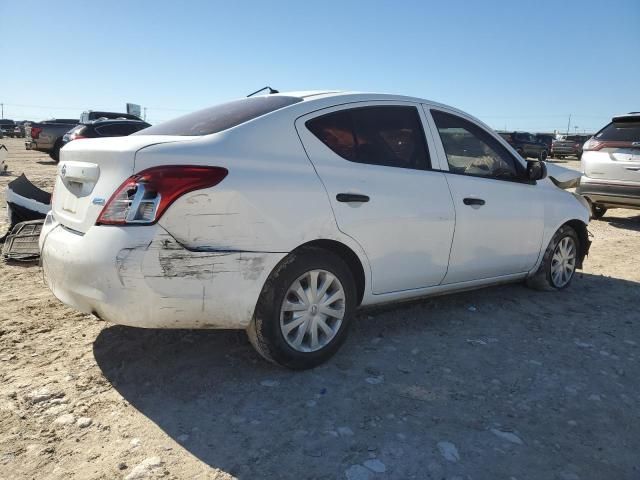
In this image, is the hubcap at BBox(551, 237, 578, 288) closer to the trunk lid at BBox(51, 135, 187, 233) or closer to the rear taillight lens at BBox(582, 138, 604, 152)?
the trunk lid at BBox(51, 135, 187, 233)

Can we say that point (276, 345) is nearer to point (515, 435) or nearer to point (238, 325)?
point (238, 325)

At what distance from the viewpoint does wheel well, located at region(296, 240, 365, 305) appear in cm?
318

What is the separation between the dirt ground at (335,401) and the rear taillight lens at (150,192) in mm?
987

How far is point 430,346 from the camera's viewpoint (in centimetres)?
369

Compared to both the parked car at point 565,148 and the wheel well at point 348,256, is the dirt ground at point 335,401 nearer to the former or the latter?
the wheel well at point 348,256

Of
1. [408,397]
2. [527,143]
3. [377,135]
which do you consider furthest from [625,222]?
[527,143]

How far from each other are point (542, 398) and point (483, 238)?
143 centimetres

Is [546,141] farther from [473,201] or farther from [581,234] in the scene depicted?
[473,201]

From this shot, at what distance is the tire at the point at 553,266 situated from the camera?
493cm

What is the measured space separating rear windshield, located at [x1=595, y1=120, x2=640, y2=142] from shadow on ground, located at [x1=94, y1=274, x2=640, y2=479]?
18.4 feet

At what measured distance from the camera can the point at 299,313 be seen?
3.15 m

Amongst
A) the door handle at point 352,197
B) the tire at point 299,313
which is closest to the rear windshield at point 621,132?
the door handle at point 352,197

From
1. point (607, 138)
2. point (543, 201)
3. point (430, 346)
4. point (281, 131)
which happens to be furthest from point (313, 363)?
point (607, 138)

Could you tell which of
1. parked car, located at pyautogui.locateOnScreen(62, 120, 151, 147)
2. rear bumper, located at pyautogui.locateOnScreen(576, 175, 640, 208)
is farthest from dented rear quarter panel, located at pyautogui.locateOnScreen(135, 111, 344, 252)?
parked car, located at pyautogui.locateOnScreen(62, 120, 151, 147)
